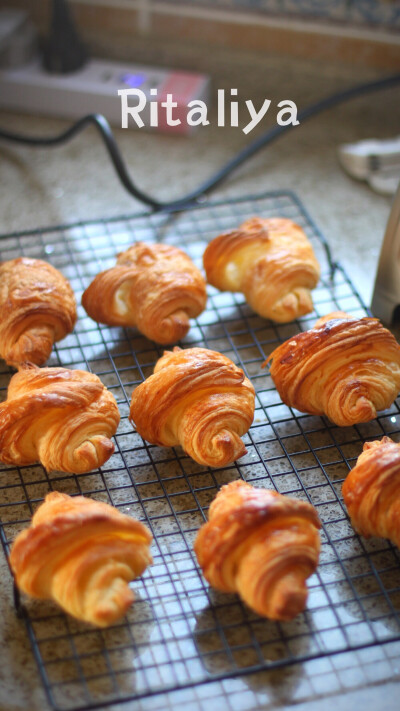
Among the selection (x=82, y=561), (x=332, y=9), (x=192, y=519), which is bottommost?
(x=192, y=519)

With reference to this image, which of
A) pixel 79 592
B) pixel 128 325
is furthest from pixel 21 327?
pixel 79 592

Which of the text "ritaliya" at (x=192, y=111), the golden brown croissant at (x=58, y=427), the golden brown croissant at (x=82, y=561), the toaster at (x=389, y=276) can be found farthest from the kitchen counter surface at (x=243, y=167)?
the golden brown croissant at (x=82, y=561)

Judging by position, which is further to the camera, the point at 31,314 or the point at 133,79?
the point at 133,79

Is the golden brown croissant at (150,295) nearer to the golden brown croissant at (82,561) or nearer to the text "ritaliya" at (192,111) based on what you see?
the golden brown croissant at (82,561)

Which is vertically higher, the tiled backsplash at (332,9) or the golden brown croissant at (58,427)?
the tiled backsplash at (332,9)

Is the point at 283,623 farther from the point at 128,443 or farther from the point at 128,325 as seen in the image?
the point at 128,325

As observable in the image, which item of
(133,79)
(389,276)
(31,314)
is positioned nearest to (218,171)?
(133,79)

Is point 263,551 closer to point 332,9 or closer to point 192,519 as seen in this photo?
point 192,519
